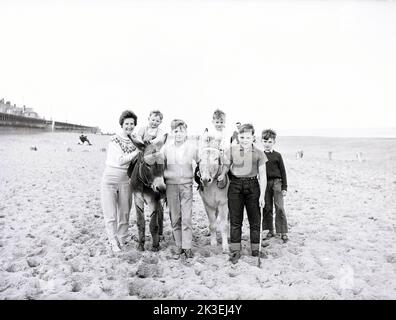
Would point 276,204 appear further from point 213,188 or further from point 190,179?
point 190,179

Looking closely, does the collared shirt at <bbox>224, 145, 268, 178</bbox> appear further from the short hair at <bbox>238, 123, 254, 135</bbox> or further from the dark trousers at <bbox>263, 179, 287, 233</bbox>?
the dark trousers at <bbox>263, 179, 287, 233</bbox>

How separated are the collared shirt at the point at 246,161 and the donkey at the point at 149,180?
940 mm

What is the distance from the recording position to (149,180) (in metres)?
3.81

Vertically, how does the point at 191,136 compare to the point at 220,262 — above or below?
above

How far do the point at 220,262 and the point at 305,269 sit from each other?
1.03 m

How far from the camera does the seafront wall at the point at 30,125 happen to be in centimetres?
844

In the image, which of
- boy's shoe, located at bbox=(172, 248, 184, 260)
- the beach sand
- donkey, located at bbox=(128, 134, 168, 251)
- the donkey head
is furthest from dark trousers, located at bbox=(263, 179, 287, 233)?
the donkey head

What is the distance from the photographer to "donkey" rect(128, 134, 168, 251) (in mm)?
3760

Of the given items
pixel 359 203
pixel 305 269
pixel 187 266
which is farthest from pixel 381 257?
pixel 359 203

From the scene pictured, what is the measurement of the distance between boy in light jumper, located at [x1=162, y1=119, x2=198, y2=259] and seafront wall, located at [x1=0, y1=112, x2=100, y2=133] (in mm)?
5460

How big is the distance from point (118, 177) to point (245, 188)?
5.61 ft

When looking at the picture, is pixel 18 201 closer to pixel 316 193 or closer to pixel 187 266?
pixel 187 266
